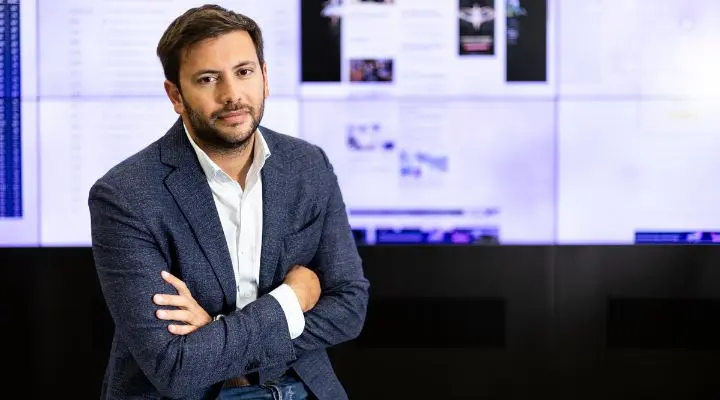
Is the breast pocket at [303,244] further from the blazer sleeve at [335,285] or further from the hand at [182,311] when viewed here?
the hand at [182,311]

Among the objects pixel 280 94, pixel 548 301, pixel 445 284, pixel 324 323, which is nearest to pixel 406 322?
pixel 445 284

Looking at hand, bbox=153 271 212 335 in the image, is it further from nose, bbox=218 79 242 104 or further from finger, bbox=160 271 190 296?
nose, bbox=218 79 242 104

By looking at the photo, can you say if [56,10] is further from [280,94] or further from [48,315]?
[48,315]

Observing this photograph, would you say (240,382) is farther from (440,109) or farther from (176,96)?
(440,109)

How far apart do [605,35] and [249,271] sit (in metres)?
1.87

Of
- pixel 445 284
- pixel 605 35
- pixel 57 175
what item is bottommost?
pixel 445 284

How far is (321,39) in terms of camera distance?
3.20 metres

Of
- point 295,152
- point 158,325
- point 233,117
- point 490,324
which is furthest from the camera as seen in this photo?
point 490,324

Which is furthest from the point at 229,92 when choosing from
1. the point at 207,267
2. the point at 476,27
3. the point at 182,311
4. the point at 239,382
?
the point at 476,27

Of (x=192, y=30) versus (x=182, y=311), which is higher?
(x=192, y=30)

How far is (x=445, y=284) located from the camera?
129 inches

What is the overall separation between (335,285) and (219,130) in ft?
1.58

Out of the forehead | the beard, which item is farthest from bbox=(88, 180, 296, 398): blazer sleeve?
the forehead

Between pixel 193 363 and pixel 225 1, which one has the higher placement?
pixel 225 1
